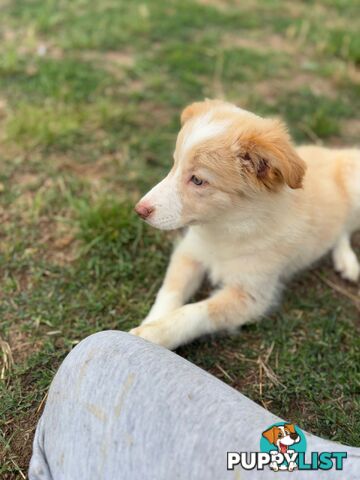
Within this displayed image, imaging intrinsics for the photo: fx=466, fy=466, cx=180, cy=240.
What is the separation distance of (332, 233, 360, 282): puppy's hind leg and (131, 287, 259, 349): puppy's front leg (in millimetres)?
852

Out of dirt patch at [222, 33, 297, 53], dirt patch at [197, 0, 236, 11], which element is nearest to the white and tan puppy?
dirt patch at [222, 33, 297, 53]

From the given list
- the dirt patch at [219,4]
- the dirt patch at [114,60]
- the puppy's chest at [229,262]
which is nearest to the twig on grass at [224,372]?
the puppy's chest at [229,262]

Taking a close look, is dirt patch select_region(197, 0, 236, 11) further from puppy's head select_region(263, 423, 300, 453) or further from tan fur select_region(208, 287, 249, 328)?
puppy's head select_region(263, 423, 300, 453)

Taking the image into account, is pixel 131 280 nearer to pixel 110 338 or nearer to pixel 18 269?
pixel 18 269

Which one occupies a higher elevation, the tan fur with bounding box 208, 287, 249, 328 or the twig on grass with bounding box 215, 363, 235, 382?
the tan fur with bounding box 208, 287, 249, 328

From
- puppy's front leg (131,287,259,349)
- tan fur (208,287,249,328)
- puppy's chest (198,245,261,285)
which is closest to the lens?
puppy's front leg (131,287,259,349)

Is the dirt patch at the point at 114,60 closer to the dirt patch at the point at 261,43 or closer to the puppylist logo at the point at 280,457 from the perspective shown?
the dirt patch at the point at 261,43

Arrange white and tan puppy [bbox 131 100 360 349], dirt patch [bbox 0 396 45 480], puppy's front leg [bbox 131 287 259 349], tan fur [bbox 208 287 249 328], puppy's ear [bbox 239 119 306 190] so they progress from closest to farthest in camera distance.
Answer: dirt patch [bbox 0 396 45 480] < puppy's ear [bbox 239 119 306 190] < white and tan puppy [bbox 131 100 360 349] < puppy's front leg [bbox 131 287 259 349] < tan fur [bbox 208 287 249 328]

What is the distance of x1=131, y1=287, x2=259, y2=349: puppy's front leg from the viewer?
254cm

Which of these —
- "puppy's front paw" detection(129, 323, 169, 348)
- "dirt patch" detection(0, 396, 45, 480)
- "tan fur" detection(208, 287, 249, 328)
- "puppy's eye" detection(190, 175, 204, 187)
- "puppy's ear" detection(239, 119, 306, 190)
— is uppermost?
"puppy's ear" detection(239, 119, 306, 190)

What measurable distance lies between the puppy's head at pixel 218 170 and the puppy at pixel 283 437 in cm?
113

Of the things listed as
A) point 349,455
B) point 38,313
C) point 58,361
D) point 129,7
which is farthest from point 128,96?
point 349,455

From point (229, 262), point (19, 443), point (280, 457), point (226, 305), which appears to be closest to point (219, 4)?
point (229, 262)

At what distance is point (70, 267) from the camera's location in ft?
10.1
